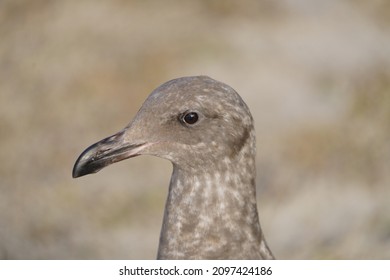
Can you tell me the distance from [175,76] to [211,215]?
3.62 meters

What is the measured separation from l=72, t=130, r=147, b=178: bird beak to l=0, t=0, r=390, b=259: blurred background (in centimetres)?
252

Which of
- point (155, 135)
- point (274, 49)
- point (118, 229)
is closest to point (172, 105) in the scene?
point (155, 135)

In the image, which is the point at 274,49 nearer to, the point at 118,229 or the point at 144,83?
the point at 144,83

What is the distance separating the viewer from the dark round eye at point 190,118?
3.25 metres

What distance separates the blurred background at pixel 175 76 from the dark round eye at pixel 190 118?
2.47 metres

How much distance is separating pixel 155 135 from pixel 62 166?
3.49m

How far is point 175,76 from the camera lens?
6.89 meters

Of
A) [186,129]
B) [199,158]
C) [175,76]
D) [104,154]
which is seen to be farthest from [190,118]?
[175,76]

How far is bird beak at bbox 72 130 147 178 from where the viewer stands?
128 inches

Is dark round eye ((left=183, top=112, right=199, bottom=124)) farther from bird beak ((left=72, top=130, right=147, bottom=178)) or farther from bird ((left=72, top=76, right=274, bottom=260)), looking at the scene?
bird beak ((left=72, top=130, right=147, bottom=178))

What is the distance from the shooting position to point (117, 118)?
6.92 meters

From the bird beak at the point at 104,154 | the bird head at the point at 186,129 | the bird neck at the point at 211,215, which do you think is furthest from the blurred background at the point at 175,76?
the bird beak at the point at 104,154

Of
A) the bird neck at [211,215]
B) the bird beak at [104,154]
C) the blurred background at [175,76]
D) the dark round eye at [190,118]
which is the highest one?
the blurred background at [175,76]

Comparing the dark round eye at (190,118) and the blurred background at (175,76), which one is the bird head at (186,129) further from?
the blurred background at (175,76)
